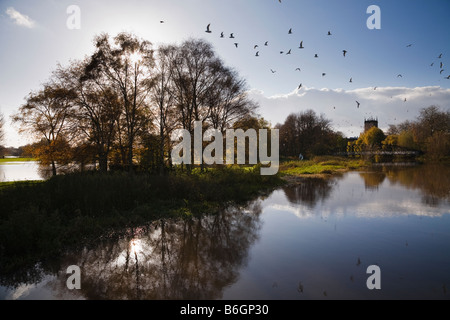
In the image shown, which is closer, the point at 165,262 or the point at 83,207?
the point at 165,262

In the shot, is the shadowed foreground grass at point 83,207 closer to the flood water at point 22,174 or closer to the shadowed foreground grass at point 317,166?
the flood water at point 22,174

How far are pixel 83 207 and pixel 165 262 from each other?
586cm

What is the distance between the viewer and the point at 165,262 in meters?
7.50

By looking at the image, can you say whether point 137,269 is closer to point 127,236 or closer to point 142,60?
point 127,236

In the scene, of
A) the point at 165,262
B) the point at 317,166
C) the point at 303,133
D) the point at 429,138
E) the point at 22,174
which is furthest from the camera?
the point at 303,133

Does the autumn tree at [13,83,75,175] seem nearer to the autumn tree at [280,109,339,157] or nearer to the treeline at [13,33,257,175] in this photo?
the treeline at [13,33,257,175]

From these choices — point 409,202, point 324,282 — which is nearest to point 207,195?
point 324,282

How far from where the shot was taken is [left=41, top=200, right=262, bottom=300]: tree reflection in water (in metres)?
5.91

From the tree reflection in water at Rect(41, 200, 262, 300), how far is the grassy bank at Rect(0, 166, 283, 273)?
95 cm

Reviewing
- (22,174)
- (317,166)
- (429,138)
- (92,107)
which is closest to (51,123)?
(92,107)

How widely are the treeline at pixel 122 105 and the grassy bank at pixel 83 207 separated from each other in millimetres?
7144

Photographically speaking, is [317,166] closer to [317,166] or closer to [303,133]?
[317,166]

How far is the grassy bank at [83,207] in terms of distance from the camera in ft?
24.9
